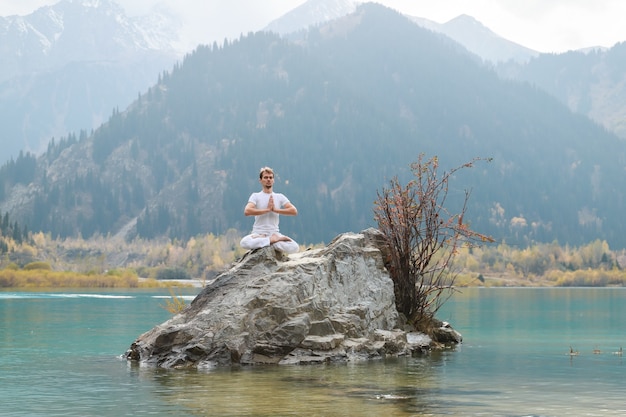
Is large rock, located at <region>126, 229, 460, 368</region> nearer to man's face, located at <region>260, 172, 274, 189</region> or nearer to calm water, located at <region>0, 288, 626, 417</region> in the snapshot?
calm water, located at <region>0, 288, 626, 417</region>

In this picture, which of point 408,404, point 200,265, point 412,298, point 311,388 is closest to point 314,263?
point 412,298

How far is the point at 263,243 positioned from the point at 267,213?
0.83 metres

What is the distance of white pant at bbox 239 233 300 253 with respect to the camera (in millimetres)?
25516

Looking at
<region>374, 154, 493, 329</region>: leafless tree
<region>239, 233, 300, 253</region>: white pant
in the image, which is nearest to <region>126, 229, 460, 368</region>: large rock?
<region>239, 233, 300, 253</region>: white pant

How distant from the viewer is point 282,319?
24359mm

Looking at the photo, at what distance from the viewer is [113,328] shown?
4269 cm

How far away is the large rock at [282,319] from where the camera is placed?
23906 millimetres

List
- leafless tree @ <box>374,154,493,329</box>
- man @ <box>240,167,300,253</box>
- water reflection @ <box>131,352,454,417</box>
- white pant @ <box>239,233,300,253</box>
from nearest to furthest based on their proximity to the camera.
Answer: water reflection @ <box>131,352,454,417</box>
man @ <box>240,167,300,253</box>
white pant @ <box>239,233,300,253</box>
leafless tree @ <box>374,154,493,329</box>

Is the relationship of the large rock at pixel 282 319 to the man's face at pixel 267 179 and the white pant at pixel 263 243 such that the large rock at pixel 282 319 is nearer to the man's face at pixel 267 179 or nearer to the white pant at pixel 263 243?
the white pant at pixel 263 243

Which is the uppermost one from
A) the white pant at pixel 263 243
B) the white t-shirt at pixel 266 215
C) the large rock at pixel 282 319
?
the white t-shirt at pixel 266 215

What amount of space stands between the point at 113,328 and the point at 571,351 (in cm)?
2226

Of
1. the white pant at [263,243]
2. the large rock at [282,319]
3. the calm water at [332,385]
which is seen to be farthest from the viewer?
the white pant at [263,243]

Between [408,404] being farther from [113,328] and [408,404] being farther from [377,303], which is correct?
[113,328]

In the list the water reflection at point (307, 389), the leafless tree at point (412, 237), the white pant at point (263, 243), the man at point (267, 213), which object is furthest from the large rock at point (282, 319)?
the leafless tree at point (412, 237)
